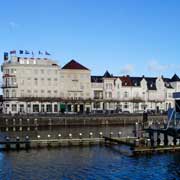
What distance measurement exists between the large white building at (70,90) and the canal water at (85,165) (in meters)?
63.5

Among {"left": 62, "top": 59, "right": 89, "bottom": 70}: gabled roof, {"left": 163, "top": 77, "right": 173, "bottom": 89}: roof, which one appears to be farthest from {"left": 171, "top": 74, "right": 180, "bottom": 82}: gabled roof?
{"left": 62, "top": 59, "right": 89, "bottom": 70}: gabled roof

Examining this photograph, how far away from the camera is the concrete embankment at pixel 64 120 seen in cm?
8994

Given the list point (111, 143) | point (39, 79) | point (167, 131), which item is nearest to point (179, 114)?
point (167, 131)

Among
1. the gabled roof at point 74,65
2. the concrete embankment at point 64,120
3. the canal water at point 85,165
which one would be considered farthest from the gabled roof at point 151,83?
the canal water at point 85,165

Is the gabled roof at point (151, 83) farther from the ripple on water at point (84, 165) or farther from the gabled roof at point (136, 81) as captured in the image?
the ripple on water at point (84, 165)

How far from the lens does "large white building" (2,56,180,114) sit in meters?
109

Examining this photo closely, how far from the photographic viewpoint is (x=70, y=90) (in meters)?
115

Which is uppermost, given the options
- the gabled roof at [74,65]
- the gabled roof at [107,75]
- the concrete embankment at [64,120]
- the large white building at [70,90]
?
the gabled roof at [74,65]

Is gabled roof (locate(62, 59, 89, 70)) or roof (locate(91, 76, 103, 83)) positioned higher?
gabled roof (locate(62, 59, 89, 70))

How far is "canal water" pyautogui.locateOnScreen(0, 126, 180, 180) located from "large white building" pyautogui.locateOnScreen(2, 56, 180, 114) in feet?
208

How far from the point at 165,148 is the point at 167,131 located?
4.25 metres

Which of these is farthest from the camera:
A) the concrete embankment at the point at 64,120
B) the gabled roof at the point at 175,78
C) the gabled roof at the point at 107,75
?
the gabled roof at the point at 175,78

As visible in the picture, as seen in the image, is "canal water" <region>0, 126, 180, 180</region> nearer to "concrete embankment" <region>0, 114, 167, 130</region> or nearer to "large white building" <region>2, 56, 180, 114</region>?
"concrete embankment" <region>0, 114, 167, 130</region>

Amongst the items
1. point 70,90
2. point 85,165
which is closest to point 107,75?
point 70,90
